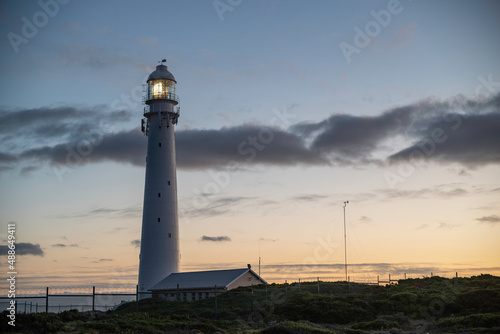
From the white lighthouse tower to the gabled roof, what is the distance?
133 cm

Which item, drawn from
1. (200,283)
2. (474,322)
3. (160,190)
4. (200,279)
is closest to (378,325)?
(474,322)

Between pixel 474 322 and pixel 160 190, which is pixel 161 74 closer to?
pixel 160 190

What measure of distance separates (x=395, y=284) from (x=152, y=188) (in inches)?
932

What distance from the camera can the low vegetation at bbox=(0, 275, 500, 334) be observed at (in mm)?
26609

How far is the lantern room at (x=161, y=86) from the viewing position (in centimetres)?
5212

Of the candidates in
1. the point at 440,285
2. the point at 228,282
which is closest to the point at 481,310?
the point at 440,285

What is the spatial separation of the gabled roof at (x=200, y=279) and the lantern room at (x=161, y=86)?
52.8 feet

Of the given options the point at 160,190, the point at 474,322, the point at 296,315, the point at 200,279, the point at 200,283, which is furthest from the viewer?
the point at 160,190

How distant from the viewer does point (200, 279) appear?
47125 mm

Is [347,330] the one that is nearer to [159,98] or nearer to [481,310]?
[481,310]

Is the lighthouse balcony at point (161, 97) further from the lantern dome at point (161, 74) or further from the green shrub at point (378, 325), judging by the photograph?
the green shrub at point (378, 325)

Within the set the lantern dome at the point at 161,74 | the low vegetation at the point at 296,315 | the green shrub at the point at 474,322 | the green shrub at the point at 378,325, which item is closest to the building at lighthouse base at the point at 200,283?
the low vegetation at the point at 296,315

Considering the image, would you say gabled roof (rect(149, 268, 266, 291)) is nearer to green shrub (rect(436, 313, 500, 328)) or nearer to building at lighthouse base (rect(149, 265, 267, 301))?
building at lighthouse base (rect(149, 265, 267, 301))

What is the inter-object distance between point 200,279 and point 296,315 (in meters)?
14.0
